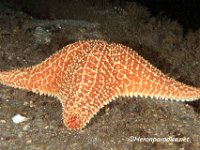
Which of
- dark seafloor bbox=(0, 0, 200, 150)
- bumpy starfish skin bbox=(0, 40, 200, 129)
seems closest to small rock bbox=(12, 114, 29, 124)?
dark seafloor bbox=(0, 0, 200, 150)

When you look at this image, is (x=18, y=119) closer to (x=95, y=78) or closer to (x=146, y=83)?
(x=95, y=78)

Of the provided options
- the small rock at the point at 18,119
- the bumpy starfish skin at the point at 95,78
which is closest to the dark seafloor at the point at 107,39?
the small rock at the point at 18,119

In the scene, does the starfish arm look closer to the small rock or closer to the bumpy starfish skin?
the bumpy starfish skin

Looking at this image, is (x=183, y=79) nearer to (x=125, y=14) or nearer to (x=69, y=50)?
(x=69, y=50)

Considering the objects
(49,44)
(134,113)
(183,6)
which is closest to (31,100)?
(134,113)

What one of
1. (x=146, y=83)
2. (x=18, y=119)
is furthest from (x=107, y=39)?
(x=18, y=119)

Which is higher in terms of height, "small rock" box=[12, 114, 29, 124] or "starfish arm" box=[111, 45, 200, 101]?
"starfish arm" box=[111, 45, 200, 101]
